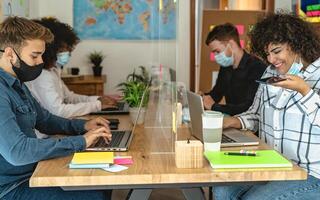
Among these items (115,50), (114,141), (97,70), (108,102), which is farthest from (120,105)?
(115,50)

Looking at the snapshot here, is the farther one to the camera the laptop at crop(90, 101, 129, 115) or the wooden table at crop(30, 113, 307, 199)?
the laptop at crop(90, 101, 129, 115)

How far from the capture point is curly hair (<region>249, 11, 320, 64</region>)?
1.91 m

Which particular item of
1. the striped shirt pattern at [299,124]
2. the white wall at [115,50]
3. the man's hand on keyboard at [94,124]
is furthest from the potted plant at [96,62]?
the striped shirt pattern at [299,124]

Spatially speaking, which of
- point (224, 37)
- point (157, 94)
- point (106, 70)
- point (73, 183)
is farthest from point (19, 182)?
point (106, 70)

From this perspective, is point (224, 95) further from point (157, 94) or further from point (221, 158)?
point (221, 158)

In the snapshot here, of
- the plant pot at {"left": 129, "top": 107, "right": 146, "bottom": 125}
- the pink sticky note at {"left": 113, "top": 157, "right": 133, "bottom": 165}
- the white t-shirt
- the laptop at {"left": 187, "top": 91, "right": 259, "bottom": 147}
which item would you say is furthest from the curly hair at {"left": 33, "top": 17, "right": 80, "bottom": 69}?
the pink sticky note at {"left": 113, "top": 157, "right": 133, "bottom": 165}

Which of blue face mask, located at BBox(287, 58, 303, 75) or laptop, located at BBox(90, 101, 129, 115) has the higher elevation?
blue face mask, located at BBox(287, 58, 303, 75)

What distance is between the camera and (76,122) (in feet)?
6.95

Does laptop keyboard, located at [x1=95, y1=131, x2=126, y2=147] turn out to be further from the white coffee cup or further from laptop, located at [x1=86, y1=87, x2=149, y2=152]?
the white coffee cup

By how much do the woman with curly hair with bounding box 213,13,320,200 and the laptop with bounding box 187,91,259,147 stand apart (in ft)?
0.44

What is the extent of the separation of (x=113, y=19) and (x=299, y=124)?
3.32 m

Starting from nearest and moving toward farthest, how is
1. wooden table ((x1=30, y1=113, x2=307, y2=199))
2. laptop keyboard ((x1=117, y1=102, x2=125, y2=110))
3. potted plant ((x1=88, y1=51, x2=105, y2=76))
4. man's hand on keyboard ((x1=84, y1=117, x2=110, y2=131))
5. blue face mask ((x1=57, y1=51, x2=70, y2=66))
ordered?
wooden table ((x1=30, y1=113, x2=307, y2=199)) < man's hand on keyboard ((x1=84, y1=117, x2=110, y2=131)) < laptop keyboard ((x1=117, y1=102, x2=125, y2=110)) < blue face mask ((x1=57, y1=51, x2=70, y2=66)) < potted plant ((x1=88, y1=51, x2=105, y2=76))

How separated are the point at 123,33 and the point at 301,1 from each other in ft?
6.33

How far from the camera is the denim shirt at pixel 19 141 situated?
150cm
